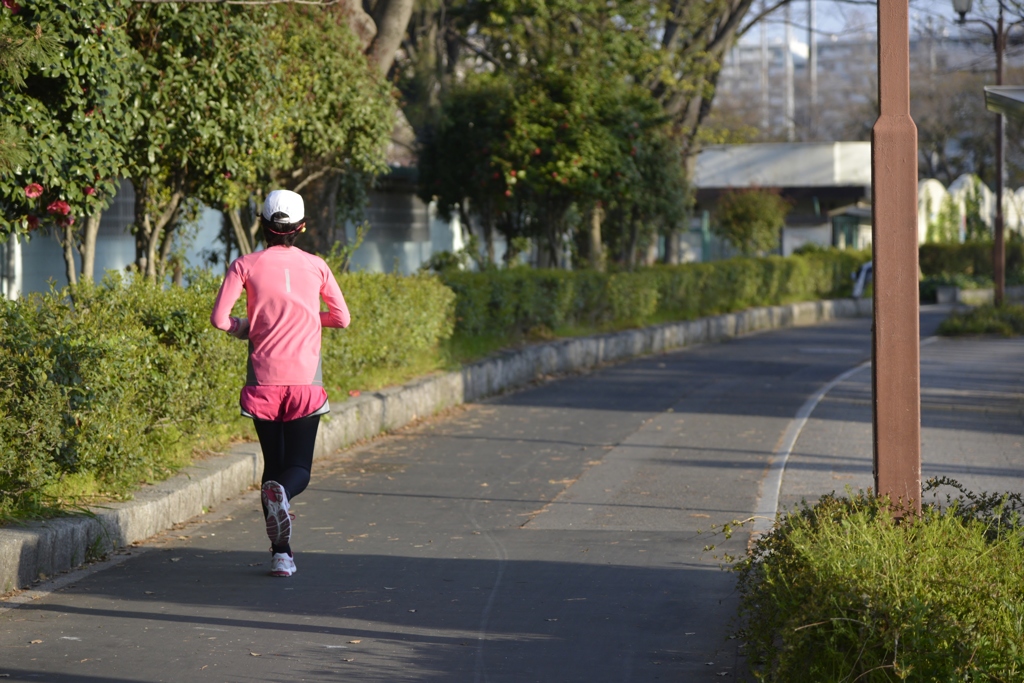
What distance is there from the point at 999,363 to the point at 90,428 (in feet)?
46.9

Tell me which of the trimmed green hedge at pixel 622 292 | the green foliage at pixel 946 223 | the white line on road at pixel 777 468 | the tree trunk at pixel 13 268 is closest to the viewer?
the white line on road at pixel 777 468

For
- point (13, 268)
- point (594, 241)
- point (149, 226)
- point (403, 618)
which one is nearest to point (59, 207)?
point (149, 226)

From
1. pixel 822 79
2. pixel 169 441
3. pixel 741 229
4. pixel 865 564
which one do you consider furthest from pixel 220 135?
pixel 822 79

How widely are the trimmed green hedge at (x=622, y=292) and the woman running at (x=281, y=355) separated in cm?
837

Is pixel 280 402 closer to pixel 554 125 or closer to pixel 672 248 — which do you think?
pixel 554 125

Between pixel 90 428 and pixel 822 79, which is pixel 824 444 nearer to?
pixel 90 428

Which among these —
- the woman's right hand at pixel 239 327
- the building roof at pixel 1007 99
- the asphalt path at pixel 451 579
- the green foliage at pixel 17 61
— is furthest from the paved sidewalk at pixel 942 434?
the green foliage at pixel 17 61

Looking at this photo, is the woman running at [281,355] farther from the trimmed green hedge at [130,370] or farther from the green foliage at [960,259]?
the green foliage at [960,259]

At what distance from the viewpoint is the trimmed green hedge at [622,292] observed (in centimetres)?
1544

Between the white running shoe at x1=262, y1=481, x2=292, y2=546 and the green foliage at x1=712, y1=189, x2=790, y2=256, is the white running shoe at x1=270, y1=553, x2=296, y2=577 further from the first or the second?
the green foliage at x1=712, y1=189, x2=790, y2=256

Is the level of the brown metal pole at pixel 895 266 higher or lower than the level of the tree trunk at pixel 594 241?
lower

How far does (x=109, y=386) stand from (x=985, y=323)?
19206 mm

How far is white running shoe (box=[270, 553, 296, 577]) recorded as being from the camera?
20.7 feet

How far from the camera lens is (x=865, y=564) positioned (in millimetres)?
4199
